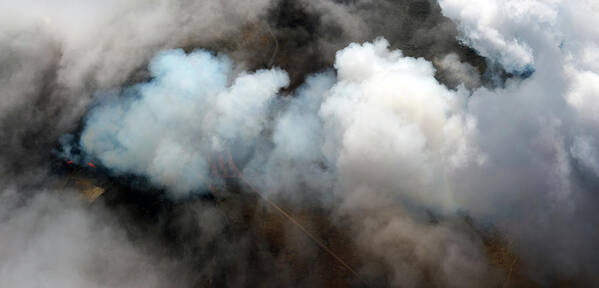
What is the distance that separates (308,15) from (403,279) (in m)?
22.3

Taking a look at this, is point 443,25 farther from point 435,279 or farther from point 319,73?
point 435,279

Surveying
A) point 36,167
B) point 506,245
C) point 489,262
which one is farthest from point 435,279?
point 36,167

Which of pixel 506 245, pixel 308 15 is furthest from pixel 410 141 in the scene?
pixel 308 15

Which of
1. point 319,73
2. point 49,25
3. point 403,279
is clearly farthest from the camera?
point 49,25

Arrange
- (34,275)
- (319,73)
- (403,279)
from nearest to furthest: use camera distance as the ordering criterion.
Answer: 1. (403,279)
2. (34,275)
3. (319,73)

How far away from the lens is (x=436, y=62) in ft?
88.4

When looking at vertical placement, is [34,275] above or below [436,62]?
below

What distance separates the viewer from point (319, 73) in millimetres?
26828

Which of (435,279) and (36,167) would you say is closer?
(435,279)

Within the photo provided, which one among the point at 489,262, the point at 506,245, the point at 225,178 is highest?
the point at 506,245

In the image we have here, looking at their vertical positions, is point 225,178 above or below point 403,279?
below

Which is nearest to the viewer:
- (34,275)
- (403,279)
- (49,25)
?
(403,279)

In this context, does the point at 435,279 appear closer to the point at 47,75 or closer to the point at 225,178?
the point at 225,178

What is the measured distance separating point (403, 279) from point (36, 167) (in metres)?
25.4
